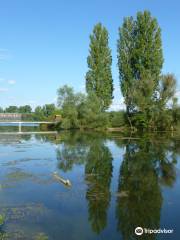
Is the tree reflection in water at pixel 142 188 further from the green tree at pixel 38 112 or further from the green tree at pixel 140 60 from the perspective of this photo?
the green tree at pixel 38 112

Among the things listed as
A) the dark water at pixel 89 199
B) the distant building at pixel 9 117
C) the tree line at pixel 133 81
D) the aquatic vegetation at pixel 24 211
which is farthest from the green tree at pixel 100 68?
the aquatic vegetation at pixel 24 211

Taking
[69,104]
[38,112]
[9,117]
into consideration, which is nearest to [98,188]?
[69,104]

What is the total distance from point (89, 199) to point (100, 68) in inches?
1518

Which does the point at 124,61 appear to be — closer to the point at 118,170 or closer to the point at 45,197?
the point at 118,170

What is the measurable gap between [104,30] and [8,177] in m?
39.4

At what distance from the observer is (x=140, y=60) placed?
147ft

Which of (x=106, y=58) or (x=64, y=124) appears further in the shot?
(x=64, y=124)

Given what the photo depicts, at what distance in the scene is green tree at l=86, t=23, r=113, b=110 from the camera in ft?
157

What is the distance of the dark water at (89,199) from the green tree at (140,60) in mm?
25832

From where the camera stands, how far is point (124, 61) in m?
45.9

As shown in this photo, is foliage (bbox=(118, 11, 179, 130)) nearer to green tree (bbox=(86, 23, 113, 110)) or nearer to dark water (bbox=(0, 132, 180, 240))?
green tree (bbox=(86, 23, 113, 110))

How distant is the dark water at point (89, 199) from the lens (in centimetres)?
816

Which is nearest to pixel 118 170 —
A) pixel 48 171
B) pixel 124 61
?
pixel 48 171

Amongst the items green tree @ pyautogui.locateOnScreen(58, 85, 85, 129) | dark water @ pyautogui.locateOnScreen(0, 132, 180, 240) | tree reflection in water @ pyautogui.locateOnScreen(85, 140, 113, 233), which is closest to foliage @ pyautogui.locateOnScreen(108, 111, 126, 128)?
green tree @ pyautogui.locateOnScreen(58, 85, 85, 129)
